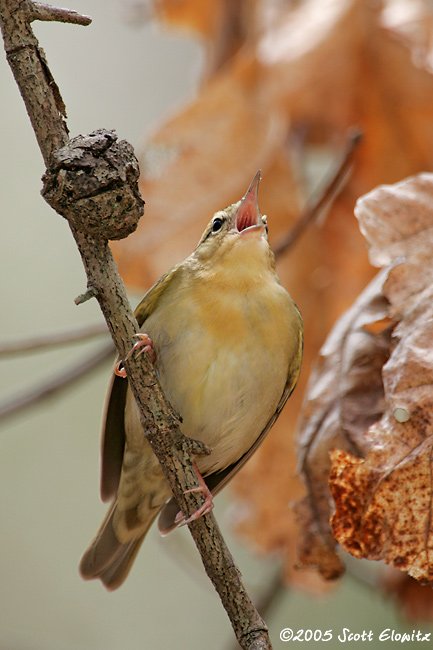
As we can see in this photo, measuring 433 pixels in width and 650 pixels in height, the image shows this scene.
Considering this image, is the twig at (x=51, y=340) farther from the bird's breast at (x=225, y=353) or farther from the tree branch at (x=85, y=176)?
the tree branch at (x=85, y=176)

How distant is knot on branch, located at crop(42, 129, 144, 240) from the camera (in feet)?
4.06

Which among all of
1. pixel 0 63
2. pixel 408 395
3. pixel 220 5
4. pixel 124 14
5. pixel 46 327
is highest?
pixel 0 63

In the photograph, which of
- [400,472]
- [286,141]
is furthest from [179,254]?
[400,472]

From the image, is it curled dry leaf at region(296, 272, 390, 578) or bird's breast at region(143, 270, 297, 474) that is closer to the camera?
curled dry leaf at region(296, 272, 390, 578)

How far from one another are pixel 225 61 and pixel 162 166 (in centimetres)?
82

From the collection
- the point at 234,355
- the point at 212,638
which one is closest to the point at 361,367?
the point at 234,355

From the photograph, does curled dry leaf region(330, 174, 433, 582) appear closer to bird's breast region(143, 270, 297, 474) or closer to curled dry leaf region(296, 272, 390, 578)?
curled dry leaf region(296, 272, 390, 578)

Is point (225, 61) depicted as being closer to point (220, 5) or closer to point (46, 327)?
point (220, 5)

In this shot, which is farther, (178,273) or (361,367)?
(178,273)

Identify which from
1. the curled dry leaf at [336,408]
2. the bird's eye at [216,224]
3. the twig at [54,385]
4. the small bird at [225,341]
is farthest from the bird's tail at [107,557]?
the bird's eye at [216,224]

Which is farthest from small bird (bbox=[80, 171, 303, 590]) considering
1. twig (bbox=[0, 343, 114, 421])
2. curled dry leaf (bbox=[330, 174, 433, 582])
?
curled dry leaf (bbox=[330, 174, 433, 582])

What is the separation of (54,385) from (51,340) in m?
0.31

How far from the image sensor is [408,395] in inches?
62.2

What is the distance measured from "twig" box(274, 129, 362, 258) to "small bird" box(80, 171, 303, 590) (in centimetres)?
9
